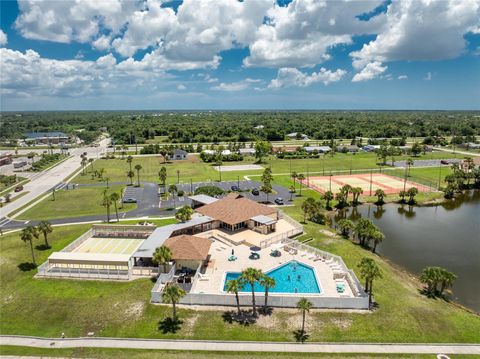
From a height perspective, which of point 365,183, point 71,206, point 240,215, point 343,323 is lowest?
point 343,323

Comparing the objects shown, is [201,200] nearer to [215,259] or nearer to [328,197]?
[215,259]

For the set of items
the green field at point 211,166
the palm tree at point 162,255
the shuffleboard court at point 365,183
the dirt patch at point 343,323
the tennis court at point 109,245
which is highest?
the palm tree at point 162,255

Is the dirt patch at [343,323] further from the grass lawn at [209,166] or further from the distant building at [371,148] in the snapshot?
the distant building at [371,148]

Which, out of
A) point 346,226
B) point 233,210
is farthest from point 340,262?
point 233,210

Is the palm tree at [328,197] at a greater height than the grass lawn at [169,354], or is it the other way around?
the palm tree at [328,197]

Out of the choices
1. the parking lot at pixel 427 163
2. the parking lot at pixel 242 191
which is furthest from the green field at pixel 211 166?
the parking lot at pixel 427 163

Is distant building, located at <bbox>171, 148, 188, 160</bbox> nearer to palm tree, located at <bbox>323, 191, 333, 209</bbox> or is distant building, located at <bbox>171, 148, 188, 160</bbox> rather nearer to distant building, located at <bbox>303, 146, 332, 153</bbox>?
distant building, located at <bbox>303, 146, 332, 153</bbox>
